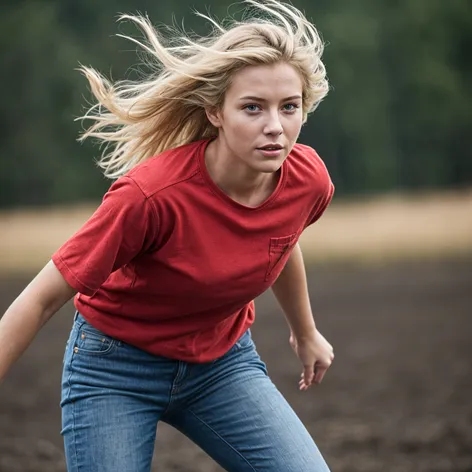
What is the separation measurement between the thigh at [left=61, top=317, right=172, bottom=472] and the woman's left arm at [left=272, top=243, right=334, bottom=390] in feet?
1.86

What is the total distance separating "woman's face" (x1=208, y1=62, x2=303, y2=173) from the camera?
8.34 feet

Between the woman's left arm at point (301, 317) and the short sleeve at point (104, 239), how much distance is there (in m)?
0.72

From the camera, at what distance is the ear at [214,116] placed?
2.69 metres

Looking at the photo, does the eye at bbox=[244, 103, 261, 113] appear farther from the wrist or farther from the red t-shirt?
the wrist

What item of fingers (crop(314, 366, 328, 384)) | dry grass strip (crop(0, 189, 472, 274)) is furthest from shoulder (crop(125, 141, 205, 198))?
dry grass strip (crop(0, 189, 472, 274))

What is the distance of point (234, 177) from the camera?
2637 millimetres

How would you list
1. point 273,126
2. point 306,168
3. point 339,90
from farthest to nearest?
point 339,90 → point 306,168 → point 273,126

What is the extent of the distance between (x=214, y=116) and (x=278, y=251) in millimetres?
426

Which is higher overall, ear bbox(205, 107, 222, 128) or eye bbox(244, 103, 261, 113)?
eye bbox(244, 103, 261, 113)

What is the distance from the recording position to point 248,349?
288cm

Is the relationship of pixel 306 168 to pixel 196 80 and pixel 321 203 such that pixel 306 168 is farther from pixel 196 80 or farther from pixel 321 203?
pixel 196 80

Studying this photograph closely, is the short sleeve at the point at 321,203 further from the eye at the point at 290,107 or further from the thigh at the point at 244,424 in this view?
the thigh at the point at 244,424

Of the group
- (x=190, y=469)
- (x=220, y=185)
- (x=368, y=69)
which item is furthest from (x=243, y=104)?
(x=368, y=69)

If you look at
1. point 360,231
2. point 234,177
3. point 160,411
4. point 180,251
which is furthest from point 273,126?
point 360,231
